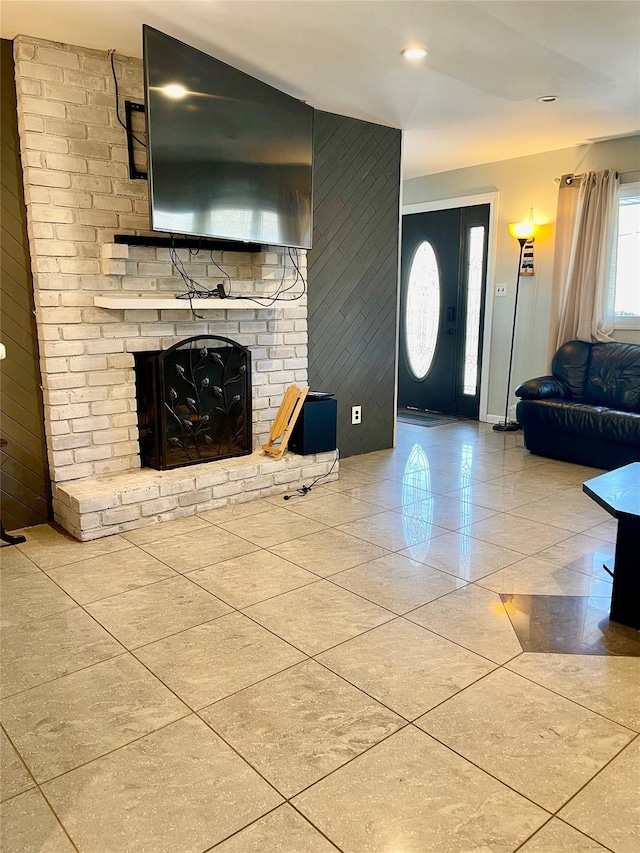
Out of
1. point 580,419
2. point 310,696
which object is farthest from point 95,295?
point 580,419

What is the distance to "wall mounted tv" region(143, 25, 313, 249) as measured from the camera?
2.83m

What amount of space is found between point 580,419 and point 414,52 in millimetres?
2622

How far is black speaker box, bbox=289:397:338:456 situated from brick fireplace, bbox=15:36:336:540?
0.40 meters

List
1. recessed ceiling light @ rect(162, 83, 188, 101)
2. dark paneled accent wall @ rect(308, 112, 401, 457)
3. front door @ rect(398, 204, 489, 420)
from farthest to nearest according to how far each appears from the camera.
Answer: front door @ rect(398, 204, 489, 420) < dark paneled accent wall @ rect(308, 112, 401, 457) < recessed ceiling light @ rect(162, 83, 188, 101)

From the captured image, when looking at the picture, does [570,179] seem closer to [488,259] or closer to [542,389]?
[488,259]

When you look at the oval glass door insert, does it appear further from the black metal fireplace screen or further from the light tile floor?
the light tile floor

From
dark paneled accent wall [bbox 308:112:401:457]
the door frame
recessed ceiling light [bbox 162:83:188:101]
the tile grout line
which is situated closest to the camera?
the tile grout line

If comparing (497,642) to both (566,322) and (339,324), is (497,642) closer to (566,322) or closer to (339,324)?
(339,324)

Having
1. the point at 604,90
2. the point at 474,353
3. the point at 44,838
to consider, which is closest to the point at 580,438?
the point at 474,353

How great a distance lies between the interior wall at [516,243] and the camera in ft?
17.5

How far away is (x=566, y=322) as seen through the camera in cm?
520

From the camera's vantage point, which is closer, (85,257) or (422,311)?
(85,257)

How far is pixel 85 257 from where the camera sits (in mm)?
3186

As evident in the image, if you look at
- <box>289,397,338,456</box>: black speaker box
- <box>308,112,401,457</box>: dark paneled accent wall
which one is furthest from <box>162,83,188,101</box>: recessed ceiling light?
<box>289,397,338,456</box>: black speaker box
